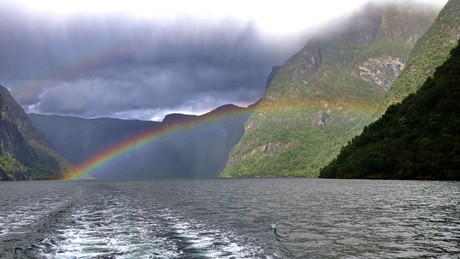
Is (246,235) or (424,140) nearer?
(246,235)

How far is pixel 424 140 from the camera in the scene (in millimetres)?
140500

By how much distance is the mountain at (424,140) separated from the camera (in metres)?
128

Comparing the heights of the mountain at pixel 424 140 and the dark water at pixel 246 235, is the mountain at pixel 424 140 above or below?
above

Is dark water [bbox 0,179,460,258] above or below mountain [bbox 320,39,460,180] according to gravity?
below

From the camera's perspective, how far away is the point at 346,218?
3781 cm

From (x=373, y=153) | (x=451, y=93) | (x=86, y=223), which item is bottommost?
(x=86, y=223)

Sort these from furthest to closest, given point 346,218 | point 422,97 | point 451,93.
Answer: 1. point 422,97
2. point 451,93
3. point 346,218

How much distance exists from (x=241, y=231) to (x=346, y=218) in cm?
1296

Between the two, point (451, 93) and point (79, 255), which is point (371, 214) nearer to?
point (79, 255)

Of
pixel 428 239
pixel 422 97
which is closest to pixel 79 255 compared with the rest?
pixel 428 239

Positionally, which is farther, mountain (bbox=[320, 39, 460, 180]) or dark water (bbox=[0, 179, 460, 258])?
mountain (bbox=[320, 39, 460, 180])

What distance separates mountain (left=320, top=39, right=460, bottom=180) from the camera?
128125 millimetres

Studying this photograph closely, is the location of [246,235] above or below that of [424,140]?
below

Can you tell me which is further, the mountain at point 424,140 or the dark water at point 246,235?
the mountain at point 424,140
